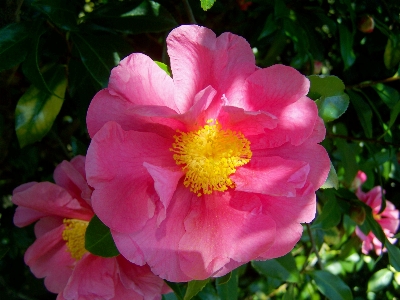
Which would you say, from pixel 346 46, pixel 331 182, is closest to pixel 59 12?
pixel 331 182

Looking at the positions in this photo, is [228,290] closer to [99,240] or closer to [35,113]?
[99,240]

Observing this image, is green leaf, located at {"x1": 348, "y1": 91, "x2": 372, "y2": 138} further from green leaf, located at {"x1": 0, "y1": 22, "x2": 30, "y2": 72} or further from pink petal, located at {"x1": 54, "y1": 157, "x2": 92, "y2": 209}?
green leaf, located at {"x1": 0, "y1": 22, "x2": 30, "y2": 72}

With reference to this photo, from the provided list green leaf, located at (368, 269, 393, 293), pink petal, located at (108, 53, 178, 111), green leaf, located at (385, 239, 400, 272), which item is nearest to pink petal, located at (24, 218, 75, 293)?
pink petal, located at (108, 53, 178, 111)

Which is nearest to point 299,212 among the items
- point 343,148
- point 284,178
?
point 284,178

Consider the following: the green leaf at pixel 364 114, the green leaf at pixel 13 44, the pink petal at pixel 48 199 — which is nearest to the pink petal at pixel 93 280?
the pink petal at pixel 48 199

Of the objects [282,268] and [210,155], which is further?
[282,268]
